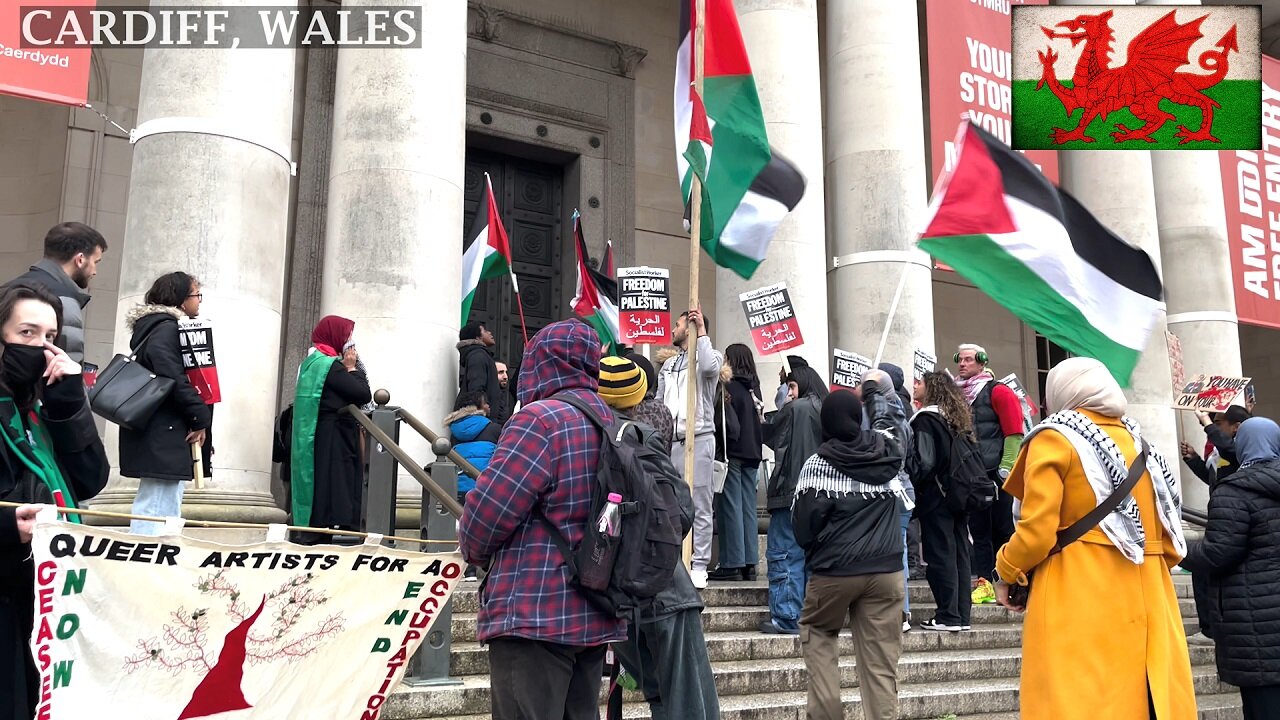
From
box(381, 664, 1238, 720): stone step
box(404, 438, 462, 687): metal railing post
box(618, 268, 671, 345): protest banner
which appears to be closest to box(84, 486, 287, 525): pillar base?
box(404, 438, 462, 687): metal railing post

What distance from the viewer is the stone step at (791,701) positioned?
5.61 m

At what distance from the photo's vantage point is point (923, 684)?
25.4 ft

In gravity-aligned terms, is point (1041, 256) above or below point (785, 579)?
above

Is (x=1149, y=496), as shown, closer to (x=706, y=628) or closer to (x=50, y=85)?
(x=706, y=628)

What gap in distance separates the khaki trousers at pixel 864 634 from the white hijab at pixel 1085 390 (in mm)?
1745

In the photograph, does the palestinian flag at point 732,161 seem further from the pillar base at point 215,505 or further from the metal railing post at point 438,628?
the pillar base at point 215,505

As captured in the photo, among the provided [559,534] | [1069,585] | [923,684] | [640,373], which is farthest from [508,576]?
[923,684]

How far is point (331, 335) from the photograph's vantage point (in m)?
7.25

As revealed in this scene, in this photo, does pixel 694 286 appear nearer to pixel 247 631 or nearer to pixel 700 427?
pixel 700 427

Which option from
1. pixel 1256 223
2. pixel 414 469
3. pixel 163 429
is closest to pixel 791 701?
pixel 414 469

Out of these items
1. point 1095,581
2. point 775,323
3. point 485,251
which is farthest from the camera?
point 485,251

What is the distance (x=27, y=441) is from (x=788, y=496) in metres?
5.57

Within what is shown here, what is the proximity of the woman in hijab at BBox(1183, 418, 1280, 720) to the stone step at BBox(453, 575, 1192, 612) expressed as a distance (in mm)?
3570

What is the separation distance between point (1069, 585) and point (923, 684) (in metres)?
3.89
